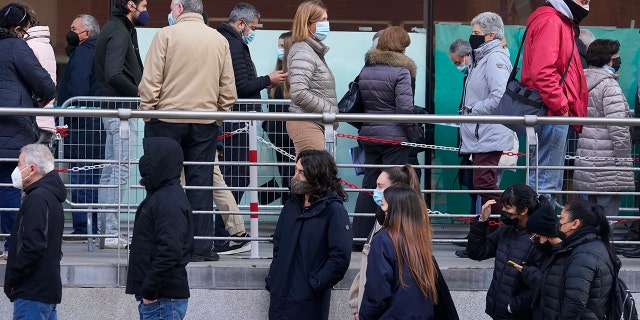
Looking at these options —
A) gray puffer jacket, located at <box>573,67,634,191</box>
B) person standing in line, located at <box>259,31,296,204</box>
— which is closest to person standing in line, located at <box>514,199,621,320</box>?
gray puffer jacket, located at <box>573,67,634,191</box>

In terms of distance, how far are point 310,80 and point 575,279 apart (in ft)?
10.2

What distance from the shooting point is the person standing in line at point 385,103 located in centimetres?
995

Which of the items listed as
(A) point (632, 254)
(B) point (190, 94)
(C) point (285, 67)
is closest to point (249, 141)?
(B) point (190, 94)

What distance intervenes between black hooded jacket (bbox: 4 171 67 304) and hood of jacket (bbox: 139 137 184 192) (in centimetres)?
74

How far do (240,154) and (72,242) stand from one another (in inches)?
67.8

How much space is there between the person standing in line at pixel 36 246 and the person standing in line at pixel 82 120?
77.5 inches

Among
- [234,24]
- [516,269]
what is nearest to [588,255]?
[516,269]

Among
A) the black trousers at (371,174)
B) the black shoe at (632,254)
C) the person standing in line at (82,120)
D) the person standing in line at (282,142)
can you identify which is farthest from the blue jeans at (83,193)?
the black shoe at (632,254)

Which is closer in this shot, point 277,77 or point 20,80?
point 20,80

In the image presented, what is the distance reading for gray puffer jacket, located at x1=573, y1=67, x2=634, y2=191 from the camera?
10.2 metres

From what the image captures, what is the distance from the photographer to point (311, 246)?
7.70m

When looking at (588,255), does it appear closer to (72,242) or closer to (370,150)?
(370,150)

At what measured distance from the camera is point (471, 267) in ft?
29.2

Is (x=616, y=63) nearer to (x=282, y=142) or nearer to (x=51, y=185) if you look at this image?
(x=282, y=142)
